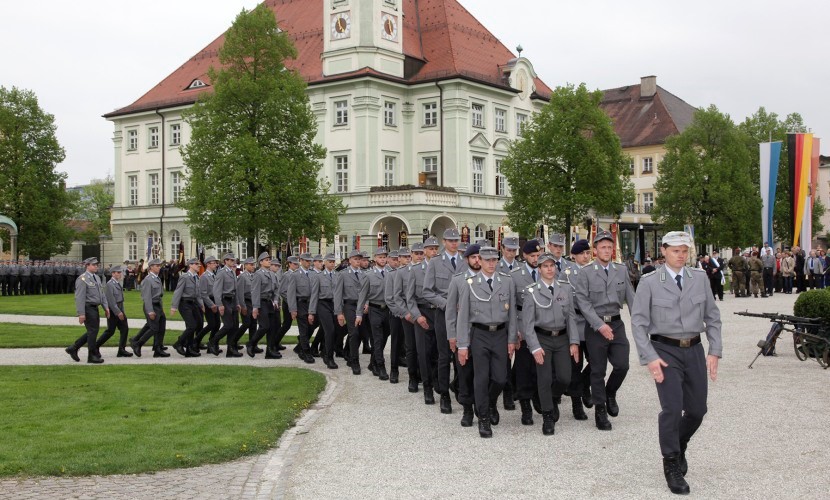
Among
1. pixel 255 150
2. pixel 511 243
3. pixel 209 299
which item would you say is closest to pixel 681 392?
pixel 511 243

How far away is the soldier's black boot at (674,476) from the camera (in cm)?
703

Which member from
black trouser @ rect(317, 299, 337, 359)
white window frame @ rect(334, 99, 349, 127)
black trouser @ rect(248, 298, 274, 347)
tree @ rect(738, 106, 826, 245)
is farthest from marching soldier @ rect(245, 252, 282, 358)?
tree @ rect(738, 106, 826, 245)

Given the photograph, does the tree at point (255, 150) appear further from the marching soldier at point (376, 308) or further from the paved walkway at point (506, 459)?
the paved walkway at point (506, 459)

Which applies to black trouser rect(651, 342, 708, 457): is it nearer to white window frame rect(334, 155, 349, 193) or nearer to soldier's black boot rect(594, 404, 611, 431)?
soldier's black boot rect(594, 404, 611, 431)

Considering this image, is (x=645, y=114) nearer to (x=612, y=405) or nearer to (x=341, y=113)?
(x=341, y=113)

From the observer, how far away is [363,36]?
50.1m

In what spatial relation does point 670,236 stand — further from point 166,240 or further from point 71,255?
point 71,255

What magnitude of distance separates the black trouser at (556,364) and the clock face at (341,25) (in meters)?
42.8

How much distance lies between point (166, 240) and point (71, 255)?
21.2 meters

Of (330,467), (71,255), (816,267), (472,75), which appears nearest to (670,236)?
(330,467)

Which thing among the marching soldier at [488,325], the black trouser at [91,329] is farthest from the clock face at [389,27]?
the marching soldier at [488,325]

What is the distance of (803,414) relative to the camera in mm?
10188

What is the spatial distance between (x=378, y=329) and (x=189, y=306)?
17.2 feet

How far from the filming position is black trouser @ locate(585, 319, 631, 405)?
9.89m
